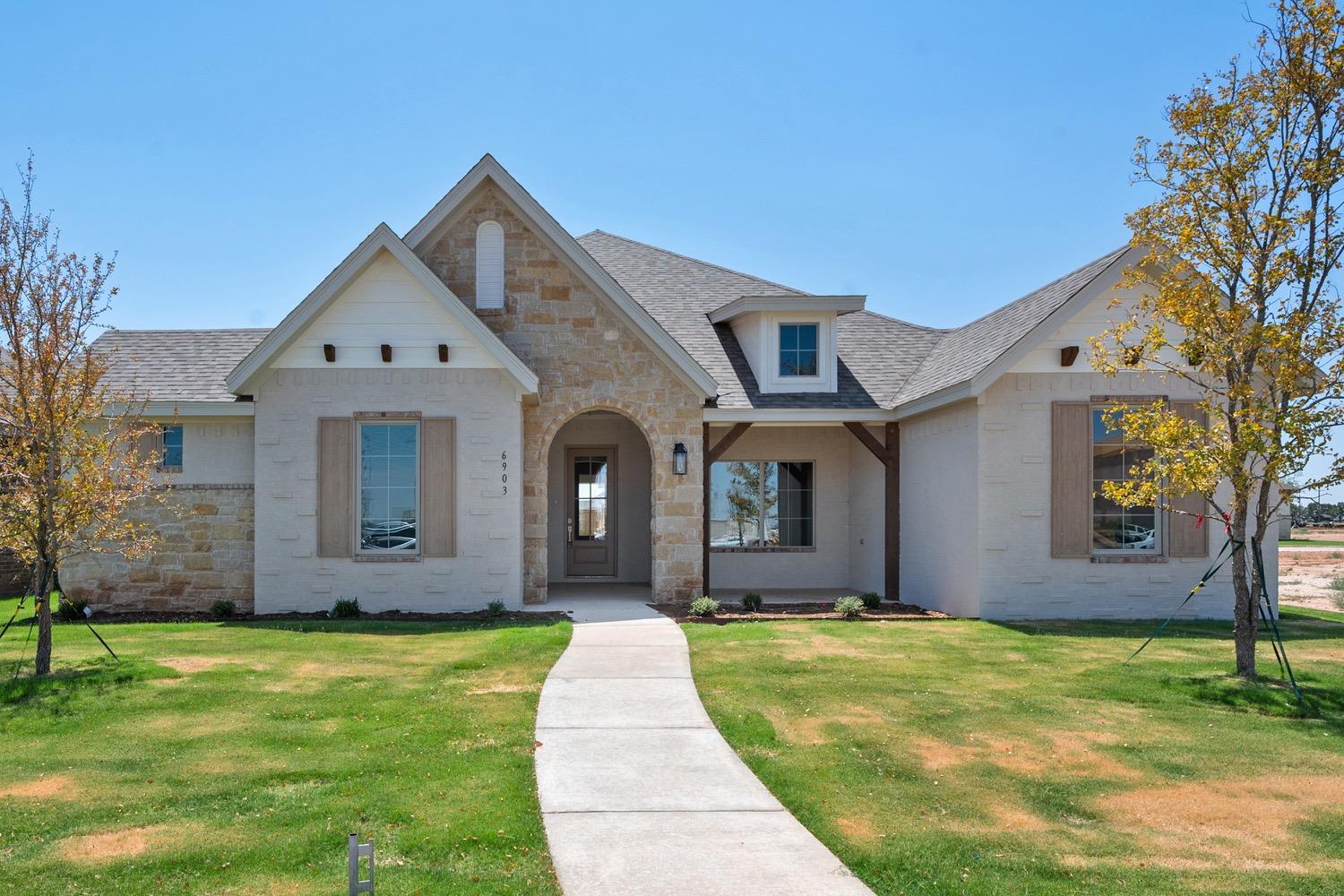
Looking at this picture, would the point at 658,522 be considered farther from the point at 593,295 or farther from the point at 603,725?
the point at 603,725

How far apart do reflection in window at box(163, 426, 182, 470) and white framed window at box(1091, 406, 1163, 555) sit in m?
13.5

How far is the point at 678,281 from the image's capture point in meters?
20.5

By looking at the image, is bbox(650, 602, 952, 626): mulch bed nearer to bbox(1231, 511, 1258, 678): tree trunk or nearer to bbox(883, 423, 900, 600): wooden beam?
bbox(883, 423, 900, 600): wooden beam

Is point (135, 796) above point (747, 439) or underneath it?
underneath

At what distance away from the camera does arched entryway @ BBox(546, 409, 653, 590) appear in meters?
18.4

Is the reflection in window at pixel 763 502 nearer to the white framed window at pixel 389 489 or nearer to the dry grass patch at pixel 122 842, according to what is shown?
the white framed window at pixel 389 489

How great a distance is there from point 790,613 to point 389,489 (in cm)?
617

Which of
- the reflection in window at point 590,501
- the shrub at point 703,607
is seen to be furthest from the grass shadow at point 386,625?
the reflection in window at point 590,501

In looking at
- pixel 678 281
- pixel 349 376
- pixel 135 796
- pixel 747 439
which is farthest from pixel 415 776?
pixel 678 281

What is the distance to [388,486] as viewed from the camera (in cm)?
1405

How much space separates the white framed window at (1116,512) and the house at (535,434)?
0.03 m

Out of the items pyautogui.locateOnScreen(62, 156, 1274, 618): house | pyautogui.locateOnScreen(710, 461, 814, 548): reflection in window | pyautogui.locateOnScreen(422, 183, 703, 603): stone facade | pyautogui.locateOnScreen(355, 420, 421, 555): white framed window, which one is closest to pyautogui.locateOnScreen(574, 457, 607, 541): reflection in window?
pyautogui.locateOnScreen(710, 461, 814, 548): reflection in window

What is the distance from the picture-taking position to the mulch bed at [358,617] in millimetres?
13406

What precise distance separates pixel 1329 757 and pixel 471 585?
33.8 ft
